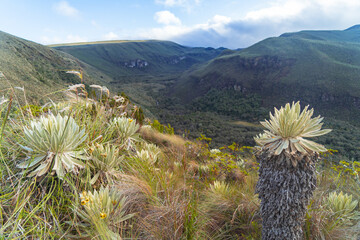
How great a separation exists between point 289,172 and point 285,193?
0.21 meters

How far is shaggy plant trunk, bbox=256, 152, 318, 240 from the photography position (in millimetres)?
1855

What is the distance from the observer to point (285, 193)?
185cm

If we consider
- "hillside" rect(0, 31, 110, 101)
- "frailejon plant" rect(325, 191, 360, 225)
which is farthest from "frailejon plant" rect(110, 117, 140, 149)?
"hillside" rect(0, 31, 110, 101)

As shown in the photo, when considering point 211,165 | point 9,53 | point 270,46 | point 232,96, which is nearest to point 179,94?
point 232,96

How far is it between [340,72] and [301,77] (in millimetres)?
11097

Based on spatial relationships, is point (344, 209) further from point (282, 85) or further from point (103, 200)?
point (282, 85)

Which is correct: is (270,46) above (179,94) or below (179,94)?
above

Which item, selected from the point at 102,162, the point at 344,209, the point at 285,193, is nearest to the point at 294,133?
the point at 285,193

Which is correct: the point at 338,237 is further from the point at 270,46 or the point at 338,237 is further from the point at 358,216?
the point at 270,46

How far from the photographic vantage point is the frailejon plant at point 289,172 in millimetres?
1844

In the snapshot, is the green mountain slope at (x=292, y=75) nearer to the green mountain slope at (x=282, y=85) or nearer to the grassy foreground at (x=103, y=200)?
the green mountain slope at (x=282, y=85)

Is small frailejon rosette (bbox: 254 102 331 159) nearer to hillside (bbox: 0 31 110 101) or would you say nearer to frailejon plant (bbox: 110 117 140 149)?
frailejon plant (bbox: 110 117 140 149)

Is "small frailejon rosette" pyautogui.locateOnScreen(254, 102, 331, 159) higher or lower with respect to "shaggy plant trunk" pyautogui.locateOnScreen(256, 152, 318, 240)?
higher

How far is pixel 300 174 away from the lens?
1.85 meters
